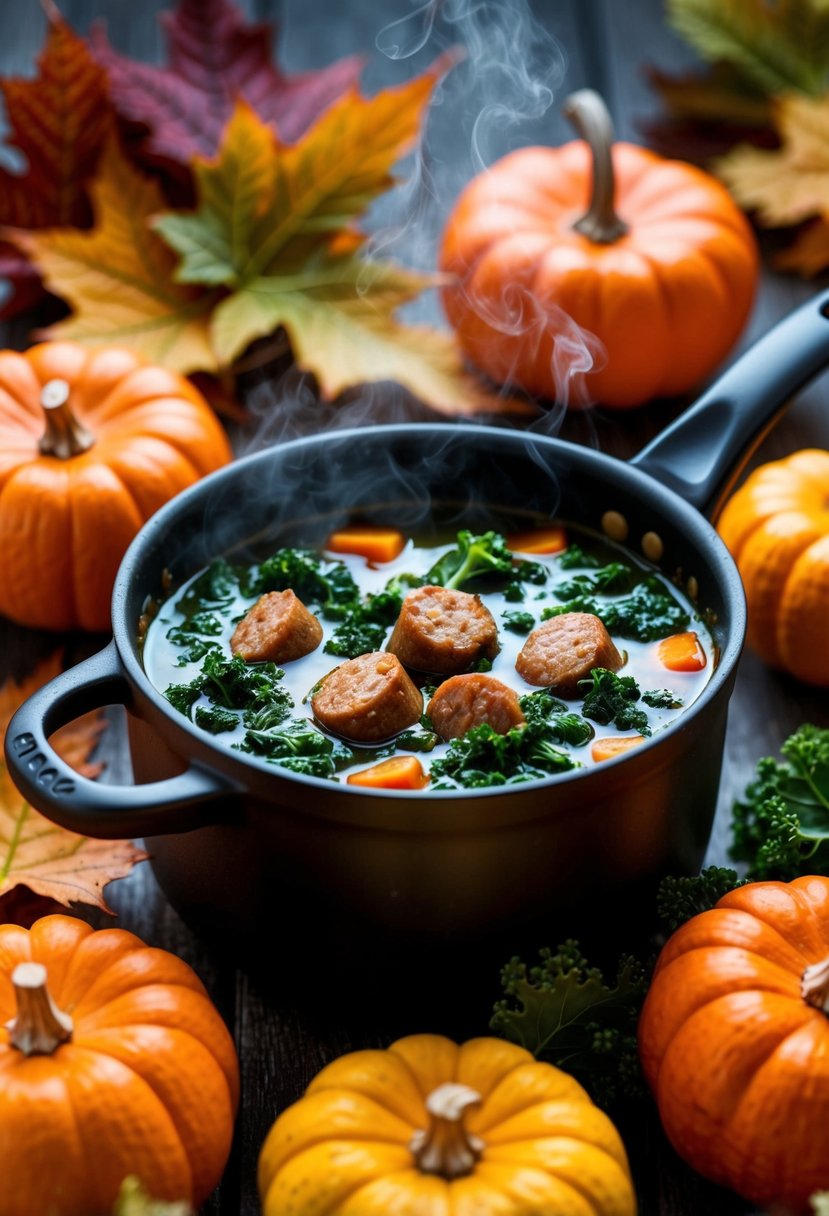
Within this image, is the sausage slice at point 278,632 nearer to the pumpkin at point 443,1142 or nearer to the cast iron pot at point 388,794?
the cast iron pot at point 388,794

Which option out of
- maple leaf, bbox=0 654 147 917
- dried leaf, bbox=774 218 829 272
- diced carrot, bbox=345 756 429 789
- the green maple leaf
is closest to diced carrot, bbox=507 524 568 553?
diced carrot, bbox=345 756 429 789

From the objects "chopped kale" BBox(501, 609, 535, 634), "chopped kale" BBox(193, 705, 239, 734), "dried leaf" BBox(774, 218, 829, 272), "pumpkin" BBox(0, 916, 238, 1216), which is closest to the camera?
"pumpkin" BBox(0, 916, 238, 1216)

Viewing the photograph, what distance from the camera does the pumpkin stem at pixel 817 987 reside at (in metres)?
1.89

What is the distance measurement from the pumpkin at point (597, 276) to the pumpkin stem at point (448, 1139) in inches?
81.8

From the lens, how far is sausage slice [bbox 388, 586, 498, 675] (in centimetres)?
234

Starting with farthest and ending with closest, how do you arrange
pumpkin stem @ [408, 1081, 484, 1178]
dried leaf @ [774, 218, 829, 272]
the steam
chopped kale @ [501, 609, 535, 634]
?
dried leaf @ [774, 218, 829, 272] < the steam < chopped kale @ [501, 609, 535, 634] < pumpkin stem @ [408, 1081, 484, 1178]

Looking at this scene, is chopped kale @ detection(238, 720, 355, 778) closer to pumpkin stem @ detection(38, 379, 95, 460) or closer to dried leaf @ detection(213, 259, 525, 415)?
pumpkin stem @ detection(38, 379, 95, 460)

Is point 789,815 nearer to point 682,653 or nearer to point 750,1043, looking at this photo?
point 682,653

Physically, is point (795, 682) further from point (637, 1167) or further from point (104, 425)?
point (104, 425)

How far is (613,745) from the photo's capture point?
7.25 feet

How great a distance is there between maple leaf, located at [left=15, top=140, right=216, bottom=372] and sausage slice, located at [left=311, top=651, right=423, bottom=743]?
1.34 m

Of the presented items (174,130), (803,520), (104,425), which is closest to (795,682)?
(803,520)

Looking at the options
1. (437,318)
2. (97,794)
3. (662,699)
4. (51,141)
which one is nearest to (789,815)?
(662,699)

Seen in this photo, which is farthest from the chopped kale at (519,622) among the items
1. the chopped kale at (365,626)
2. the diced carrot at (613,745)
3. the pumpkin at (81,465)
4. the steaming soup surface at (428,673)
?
the pumpkin at (81,465)
